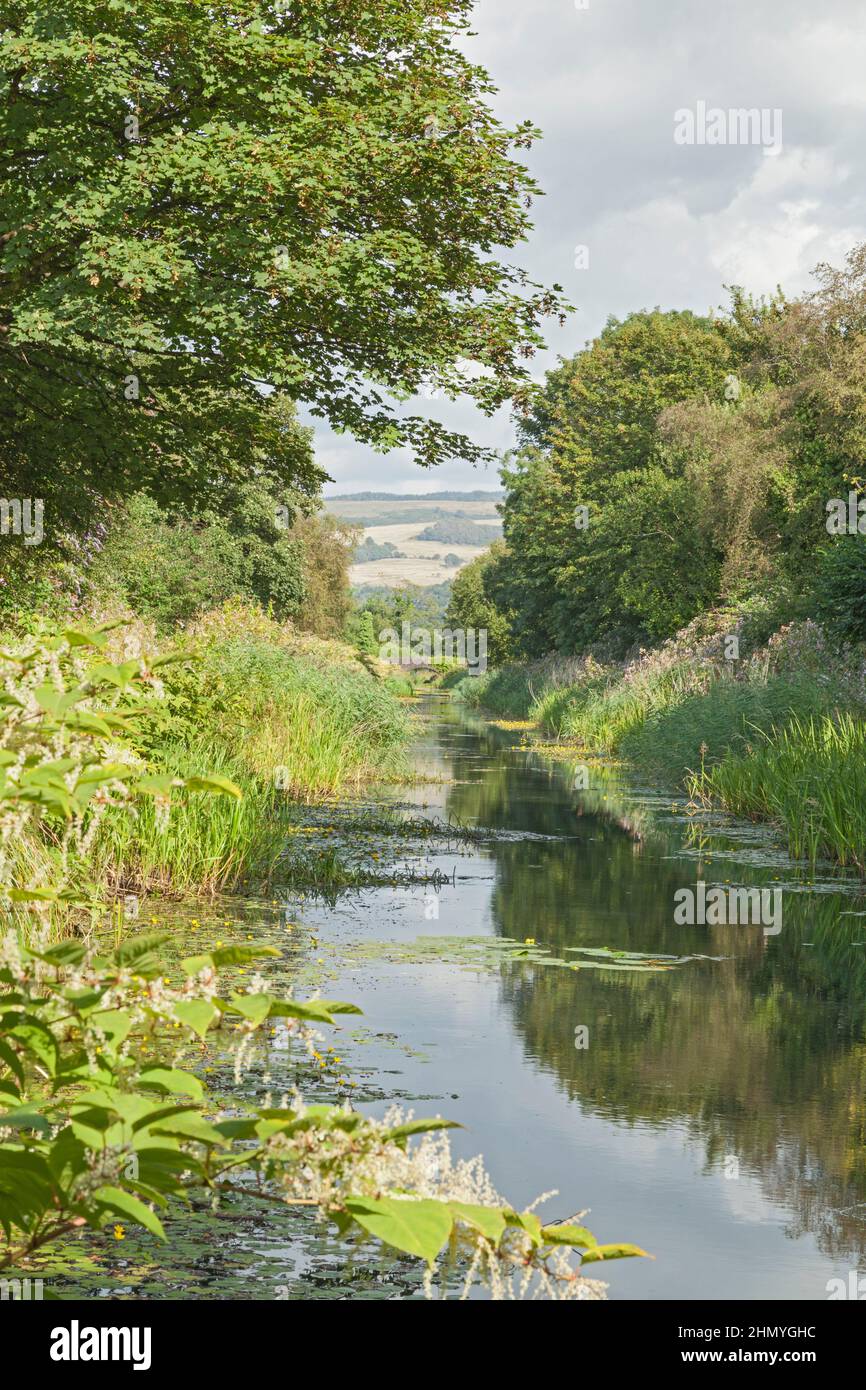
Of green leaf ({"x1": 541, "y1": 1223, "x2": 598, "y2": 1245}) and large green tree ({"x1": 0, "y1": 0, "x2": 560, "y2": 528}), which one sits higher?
large green tree ({"x1": 0, "y1": 0, "x2": 560, "y2": 528})

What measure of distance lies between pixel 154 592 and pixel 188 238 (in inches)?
921

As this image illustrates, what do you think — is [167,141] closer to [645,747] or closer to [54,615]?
[54,615]

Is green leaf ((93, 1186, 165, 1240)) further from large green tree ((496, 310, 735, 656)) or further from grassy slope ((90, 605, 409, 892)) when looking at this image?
large green tree ((496, 310, 735, 656))

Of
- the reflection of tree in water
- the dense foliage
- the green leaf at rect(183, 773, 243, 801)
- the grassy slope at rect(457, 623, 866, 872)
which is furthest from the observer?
the dense foliage

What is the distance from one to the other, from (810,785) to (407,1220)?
16313 mm

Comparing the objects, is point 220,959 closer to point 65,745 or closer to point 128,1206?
point 128,1206

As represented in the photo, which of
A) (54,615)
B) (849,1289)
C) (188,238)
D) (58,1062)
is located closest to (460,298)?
(188,238)

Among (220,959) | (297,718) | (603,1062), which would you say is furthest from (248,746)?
(220,959)

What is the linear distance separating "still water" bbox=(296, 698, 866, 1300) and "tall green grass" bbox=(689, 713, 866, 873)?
2.11 ft

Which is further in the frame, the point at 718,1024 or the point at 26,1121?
the point at 718,1024

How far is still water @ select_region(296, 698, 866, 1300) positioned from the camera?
20.3 feet

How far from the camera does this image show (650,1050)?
8984mm

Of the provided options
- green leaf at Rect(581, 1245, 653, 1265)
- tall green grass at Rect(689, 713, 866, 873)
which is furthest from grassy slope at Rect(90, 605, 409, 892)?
tall green grass at Rect(689, 713, 866, 873)

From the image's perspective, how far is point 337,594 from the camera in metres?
64.9
